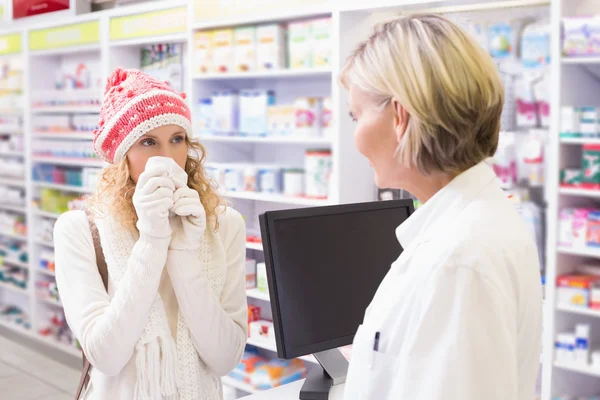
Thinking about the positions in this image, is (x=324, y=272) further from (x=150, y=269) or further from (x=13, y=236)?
(x=13, y=236)

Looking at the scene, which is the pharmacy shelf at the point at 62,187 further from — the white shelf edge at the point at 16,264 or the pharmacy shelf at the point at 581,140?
the pharmacy shelf at the point at 581,140

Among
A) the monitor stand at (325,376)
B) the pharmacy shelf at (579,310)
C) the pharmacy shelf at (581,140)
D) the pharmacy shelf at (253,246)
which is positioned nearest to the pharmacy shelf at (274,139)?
the pharmacy shelf at (253,246)

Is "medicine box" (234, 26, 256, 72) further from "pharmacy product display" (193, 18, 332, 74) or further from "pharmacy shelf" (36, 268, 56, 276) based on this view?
"pharmacy shelf" (36, 268, 56, 276)

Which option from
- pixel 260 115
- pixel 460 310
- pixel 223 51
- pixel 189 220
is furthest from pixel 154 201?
pixel 223 51

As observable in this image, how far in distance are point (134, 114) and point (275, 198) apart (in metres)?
2.26

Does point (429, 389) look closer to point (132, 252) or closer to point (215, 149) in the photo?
point (132, 252)

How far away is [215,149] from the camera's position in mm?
4637

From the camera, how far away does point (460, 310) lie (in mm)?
976

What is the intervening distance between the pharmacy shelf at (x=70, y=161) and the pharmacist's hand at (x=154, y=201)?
3852mm

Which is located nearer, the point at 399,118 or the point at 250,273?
the point at 399,118

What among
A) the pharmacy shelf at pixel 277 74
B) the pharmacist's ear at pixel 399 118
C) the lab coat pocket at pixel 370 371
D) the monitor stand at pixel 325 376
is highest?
the pharmacy shelf at pixel 277 74

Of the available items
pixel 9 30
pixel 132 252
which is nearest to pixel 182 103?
pixel 132 252

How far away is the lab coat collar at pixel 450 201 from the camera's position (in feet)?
3.55

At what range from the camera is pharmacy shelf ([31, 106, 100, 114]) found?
18.7 ft
